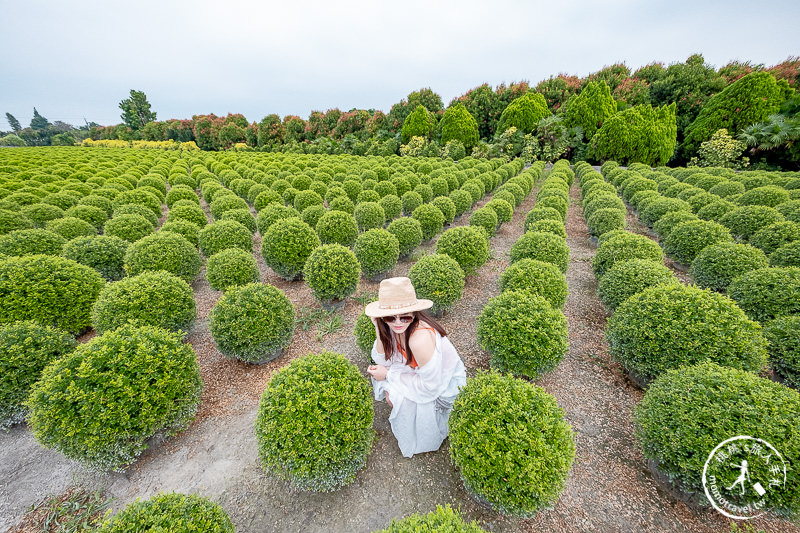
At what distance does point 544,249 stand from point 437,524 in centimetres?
597

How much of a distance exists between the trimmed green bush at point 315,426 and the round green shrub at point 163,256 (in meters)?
5.27

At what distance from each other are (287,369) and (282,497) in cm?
144

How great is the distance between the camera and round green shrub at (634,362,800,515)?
8.22ft

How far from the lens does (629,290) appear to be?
5.43m

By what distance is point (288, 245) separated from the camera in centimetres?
720

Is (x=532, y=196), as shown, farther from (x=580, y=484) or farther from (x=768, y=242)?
(x=580, y=484)

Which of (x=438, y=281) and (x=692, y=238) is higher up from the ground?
(x=692, y=238)

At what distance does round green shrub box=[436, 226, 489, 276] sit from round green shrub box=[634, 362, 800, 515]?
14.4 ft

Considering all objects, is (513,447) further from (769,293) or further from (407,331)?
(769,293)

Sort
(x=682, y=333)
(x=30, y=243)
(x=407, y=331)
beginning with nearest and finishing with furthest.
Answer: (x=407, y=331), (x=682, y=333), (x=30, y=243)

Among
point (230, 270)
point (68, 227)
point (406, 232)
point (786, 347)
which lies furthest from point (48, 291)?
point (786, 347)

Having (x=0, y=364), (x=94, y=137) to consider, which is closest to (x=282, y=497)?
(x=0, y=364)

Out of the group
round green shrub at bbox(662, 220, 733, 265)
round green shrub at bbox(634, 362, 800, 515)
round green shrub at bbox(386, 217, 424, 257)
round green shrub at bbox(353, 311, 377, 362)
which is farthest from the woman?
round green shrub at bbox(662, 220, 733, 265)

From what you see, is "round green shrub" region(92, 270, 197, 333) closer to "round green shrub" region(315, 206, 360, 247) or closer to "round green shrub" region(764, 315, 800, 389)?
"round green shrub" region(315, 206, 360, 247)
